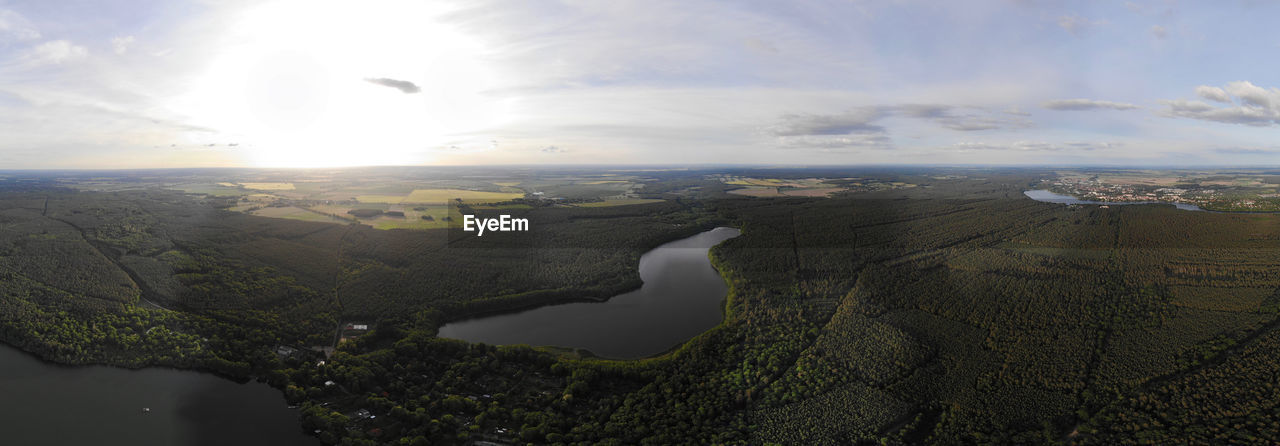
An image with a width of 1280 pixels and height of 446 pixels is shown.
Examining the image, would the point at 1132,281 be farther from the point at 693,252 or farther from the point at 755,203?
the point at 755,203

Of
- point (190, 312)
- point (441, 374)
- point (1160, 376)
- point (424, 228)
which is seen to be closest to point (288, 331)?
point (190, 312)

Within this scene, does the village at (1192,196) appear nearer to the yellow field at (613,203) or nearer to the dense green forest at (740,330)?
the dense green forest at (740,330)

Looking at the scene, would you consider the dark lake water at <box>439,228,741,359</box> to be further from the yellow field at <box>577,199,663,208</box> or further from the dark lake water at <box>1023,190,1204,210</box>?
the dark lake water at <box>1023,190,1204,210</box>

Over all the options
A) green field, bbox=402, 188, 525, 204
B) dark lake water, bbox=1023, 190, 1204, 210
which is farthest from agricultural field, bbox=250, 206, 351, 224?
dark lake water, bbox=1023, 190, 1204, 210

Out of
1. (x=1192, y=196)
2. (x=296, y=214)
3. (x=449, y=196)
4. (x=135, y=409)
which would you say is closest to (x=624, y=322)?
(x=135, y=409)

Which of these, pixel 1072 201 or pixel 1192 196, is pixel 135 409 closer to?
pixel 1072 201
